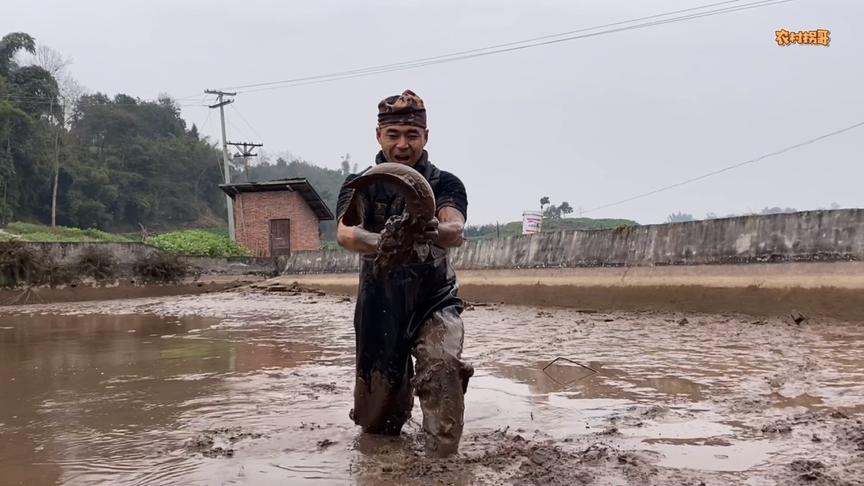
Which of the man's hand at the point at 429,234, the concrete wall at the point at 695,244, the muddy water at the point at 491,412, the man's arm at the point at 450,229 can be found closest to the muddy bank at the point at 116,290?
the concrete wall at the point at 695,244

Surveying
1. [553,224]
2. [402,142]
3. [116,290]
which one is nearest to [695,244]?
[402,142]

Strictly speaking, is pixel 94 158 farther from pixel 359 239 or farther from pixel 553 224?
pixel 359 239

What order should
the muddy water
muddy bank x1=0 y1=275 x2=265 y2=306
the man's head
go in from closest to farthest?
the muddy water
the man's head
muddy bank x1=0 y1=275 x2=265 y2=306

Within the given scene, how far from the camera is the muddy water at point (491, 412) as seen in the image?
2734mm

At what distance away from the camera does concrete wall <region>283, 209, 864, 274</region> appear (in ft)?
26.8

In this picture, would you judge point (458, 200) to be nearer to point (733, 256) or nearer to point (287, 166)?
point (733, 256)

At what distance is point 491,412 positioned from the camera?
12.9ft

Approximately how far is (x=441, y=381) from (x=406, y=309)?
1.51 ft

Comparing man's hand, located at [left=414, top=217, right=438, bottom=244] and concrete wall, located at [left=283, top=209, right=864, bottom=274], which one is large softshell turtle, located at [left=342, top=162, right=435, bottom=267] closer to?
man's hand, located at [left=414, top=217, right=438, bottom=244]

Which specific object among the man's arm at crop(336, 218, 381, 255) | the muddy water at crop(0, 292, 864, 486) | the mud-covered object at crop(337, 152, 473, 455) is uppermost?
the man's arm at crop(336, 218, 381, 255)

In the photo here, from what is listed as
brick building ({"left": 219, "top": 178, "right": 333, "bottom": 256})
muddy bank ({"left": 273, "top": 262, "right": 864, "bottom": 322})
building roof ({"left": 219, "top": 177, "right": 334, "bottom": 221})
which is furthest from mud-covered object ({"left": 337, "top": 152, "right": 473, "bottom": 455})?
brick building ({"left": 219, "top": 178, "right": 333, "bottom": 256})

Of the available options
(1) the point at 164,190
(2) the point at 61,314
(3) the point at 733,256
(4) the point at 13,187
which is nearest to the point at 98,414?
(3) the point at 733,256

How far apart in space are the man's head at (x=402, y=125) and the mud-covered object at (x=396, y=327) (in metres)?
0.25

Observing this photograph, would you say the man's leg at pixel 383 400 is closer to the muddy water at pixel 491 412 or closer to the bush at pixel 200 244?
the muddy water at pixel 491 412
